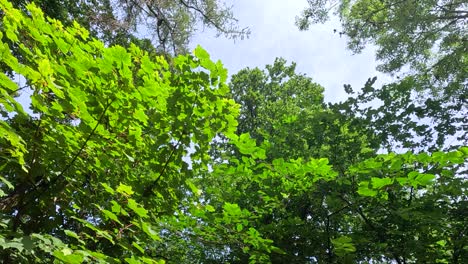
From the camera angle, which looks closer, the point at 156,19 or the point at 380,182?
the point at 380,182

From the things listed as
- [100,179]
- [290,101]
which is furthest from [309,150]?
[290,101]

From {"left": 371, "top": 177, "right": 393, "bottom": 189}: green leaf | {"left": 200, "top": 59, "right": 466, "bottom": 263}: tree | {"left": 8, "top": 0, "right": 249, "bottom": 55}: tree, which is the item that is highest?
{"left": 8, "top": 0, "right": 249, "bottom": 55}: tree

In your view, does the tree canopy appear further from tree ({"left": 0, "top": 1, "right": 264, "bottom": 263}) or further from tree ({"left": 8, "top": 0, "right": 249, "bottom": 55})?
tree ({"left": 8, "top": 0, "right": 249, "bottom": 55})

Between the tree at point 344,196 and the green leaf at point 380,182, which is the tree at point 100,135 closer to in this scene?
the tree at point 344,196

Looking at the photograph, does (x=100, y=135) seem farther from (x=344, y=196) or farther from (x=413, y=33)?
(x=413, y=33)

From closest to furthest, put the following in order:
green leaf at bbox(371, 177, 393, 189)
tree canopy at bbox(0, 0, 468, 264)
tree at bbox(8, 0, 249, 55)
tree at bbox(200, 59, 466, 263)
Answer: tree canopy at bbox(0, 0, 468, 264)
green leaf at bbox(371, 177, 393, 189)
tree at bbox(200, 59, 466, 263)
tree at bbox(8, 0, 249, 55)

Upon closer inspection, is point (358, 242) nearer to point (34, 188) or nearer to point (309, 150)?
point (309, 150)

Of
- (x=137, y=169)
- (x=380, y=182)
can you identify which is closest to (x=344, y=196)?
(x=380, y=182)

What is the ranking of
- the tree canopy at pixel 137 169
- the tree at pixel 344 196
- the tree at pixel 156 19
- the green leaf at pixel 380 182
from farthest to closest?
the tree at pixel 156 19 → the tree at pixel 344 196 → the green leaf at pixel 380 182 → the tree canopy at pixel 137 169

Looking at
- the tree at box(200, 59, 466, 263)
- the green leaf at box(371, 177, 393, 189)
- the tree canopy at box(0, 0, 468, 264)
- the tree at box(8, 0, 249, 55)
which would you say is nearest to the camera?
the tree canopy at box(0, 0, 468, 264)

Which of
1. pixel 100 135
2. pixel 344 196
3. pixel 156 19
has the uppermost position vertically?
pixel 156 19

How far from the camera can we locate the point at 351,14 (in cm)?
1074

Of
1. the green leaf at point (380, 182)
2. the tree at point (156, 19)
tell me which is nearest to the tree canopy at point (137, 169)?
the green leaf at point (380, 182)

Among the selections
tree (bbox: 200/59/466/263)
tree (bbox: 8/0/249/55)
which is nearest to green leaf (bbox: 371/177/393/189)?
tree (bbox: 200/59/466/263)
